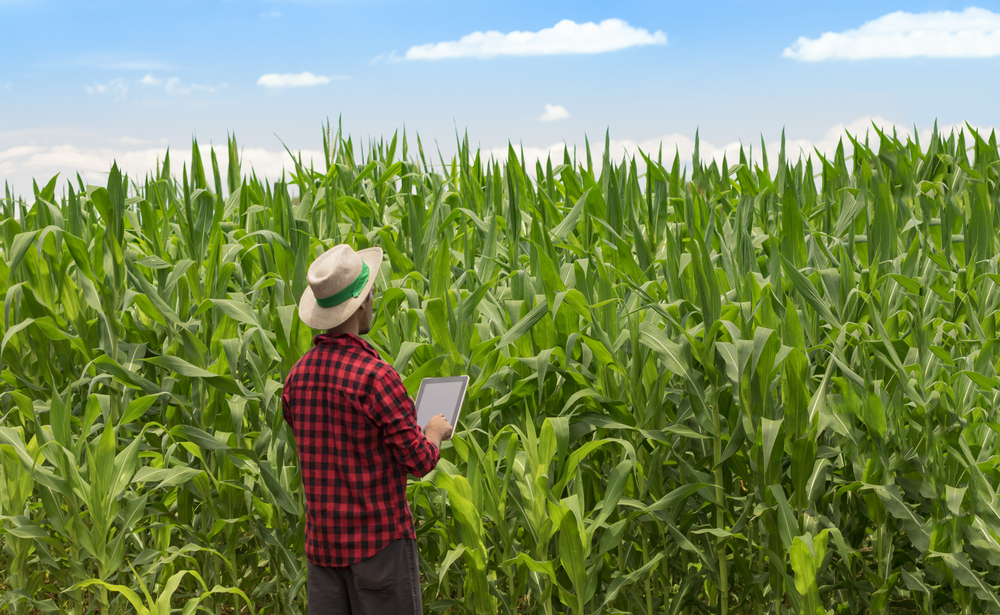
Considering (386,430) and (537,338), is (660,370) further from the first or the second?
(386,430)

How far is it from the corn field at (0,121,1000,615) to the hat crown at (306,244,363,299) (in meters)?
0.60

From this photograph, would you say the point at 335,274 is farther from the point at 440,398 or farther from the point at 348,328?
the point at 440,398

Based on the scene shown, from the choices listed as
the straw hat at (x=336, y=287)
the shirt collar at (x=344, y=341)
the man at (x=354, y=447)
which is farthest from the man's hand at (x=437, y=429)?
the straw hat at (x=336, y=287)

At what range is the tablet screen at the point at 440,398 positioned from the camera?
2078 mm

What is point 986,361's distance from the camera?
103 inches

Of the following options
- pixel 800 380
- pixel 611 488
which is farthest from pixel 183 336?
pixel 800 380

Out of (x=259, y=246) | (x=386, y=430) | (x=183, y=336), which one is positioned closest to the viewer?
(x=386, y=430)

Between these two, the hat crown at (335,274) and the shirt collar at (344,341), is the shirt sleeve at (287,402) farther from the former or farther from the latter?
the hat crown at (335,274)

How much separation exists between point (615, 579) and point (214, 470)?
4.88 feet

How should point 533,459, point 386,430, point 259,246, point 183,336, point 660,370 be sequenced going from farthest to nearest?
point 259,246 < point 183,336 < point 660,370 < point 533,459 < point 386,430

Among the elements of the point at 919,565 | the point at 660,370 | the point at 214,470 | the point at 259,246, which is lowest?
the point at 919,565

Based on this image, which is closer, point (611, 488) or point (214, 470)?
A: point (611, 488)

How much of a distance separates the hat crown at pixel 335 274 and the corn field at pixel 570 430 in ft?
1.98

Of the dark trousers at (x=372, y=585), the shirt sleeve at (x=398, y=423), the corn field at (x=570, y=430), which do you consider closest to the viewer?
the shirt sleeve at (x=398, y=423)
